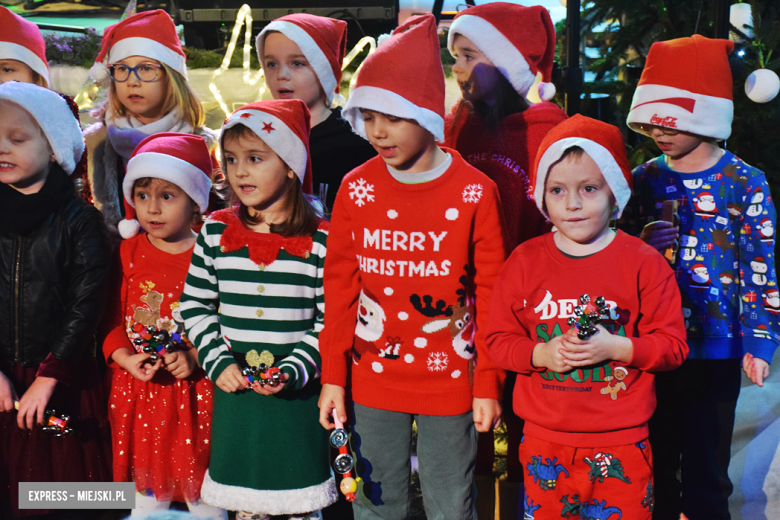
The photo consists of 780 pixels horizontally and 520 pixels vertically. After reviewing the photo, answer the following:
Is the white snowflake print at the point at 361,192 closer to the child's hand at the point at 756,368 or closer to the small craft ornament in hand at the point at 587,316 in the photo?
the small craft ornament in hand at the point at 587,316

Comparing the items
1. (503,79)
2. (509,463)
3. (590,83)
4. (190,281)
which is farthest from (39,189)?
(590,83)

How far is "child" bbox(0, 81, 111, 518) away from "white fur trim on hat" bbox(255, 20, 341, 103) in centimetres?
87

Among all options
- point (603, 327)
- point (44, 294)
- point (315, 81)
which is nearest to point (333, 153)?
point (315, 81)

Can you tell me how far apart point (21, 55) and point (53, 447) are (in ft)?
5.92

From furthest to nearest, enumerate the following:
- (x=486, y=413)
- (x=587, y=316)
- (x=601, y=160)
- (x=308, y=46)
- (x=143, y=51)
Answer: (x=143, y=51)
(x=308, y=46)
(x=486, y=413)
(x=601, y=160)
(x=587, y=316)

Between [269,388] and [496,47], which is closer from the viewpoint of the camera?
[269,388]

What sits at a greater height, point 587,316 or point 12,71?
point 12,71

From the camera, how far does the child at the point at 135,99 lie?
2879mm

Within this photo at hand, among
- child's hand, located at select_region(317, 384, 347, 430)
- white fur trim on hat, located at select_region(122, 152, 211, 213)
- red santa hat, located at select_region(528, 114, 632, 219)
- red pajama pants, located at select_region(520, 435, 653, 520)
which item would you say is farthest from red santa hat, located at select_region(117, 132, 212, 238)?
red pajama pants, located at select_region(520, 435, 653, 520)

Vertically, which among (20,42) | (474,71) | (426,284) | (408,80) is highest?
(20,42)

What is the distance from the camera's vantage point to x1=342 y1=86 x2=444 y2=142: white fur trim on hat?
A: 193cm

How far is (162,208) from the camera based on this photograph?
7.81ft

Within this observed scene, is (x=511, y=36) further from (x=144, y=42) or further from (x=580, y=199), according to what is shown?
(x=144, y=42)

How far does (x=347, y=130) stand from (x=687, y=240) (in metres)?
1.40
